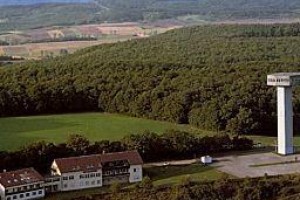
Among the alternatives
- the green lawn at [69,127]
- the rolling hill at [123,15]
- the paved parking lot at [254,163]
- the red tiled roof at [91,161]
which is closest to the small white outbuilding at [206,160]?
the paved parking lot at [254,163]

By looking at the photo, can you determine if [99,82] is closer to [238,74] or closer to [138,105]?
[138,105]

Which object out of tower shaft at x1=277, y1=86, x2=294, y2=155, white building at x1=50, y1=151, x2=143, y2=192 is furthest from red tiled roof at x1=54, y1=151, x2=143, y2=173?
tower shaft at x1=277, y1=86, x2=294, y2=155

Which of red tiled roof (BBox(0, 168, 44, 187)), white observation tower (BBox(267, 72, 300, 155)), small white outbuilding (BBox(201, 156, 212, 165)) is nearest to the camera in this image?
red tiled roof (BBox(0, 168, 44, 187))

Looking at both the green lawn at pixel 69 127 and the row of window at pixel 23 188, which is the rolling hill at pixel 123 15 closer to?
the green lawn at pixel 69 127

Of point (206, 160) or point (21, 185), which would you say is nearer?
point (21, 185)

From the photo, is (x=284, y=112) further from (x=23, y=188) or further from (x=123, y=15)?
(x=123, y=15)

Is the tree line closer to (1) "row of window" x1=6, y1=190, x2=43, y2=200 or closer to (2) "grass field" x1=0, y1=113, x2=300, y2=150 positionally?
(1) "row of window" x1=6, y1=190, x2=43, y2=200

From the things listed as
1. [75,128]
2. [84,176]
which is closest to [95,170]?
[84,176]
